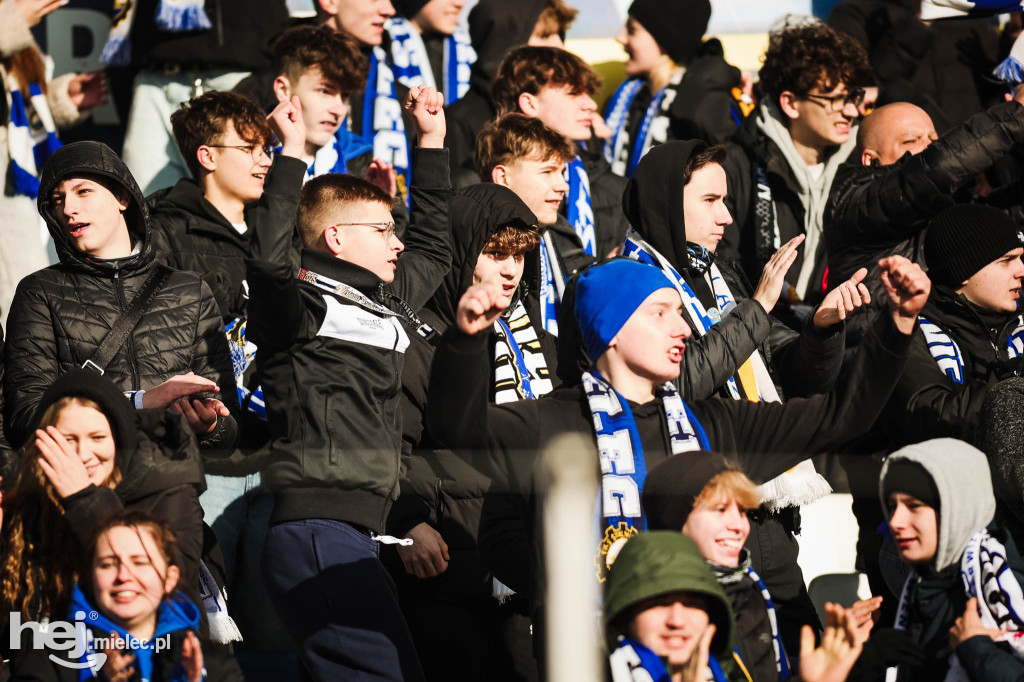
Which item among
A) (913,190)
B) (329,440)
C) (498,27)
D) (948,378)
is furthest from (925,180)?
(329,440)

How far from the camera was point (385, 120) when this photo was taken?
6.89 m

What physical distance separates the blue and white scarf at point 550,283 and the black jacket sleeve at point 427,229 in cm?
69

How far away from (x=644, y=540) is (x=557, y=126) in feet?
10.2

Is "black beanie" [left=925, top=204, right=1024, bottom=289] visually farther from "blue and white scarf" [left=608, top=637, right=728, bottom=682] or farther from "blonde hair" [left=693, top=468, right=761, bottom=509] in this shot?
"blue and white scarf" [left=608, top=637, right=728, bottom=682]

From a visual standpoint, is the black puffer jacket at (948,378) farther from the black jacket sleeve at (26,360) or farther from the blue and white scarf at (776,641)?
the black jacket sleeve at (26,360)

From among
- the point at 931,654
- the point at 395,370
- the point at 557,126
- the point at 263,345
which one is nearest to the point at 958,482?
the point at 931,654

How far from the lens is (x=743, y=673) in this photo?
12.0ft

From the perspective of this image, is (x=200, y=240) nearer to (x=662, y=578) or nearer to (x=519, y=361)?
(x=519, y=361)

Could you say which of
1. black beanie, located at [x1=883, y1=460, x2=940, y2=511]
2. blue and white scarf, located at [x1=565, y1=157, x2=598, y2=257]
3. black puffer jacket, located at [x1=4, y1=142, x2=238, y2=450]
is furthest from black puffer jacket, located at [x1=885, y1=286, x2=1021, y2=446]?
black puffer jacket, located at [x1=4, y1=142, x2=238, y2=450]

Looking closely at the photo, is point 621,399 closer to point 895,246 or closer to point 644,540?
point 644,540

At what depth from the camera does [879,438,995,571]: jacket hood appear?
378cm

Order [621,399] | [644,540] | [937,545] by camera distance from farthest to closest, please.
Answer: [621,399] < [937,545] < [644,540]

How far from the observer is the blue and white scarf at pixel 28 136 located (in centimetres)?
641

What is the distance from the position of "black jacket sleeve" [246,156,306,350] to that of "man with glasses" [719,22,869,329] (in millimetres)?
2757
